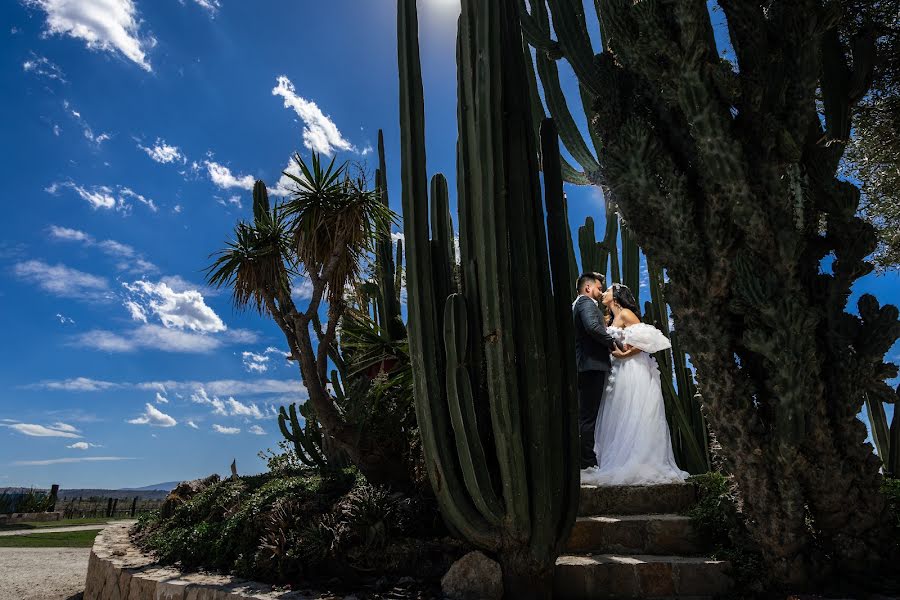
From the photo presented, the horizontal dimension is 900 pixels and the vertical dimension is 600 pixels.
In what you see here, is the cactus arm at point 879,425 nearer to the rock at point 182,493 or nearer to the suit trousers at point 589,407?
the suit trousers at point 589,407

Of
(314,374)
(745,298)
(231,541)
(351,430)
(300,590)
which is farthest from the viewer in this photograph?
(314,374)

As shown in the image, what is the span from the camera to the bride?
17.6 ft

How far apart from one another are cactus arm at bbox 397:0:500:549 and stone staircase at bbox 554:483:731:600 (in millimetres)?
738

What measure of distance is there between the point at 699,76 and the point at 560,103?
10.8ft

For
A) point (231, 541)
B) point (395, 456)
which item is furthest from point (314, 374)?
point (231, 541)

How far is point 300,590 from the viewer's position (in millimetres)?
4320

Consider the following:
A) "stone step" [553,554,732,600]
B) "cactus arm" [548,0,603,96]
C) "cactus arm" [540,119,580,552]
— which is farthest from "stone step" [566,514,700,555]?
"cactus arm" [548,0,603,96]

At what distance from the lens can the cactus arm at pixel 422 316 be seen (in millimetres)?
3951

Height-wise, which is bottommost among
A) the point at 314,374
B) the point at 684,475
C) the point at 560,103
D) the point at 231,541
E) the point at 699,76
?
the point at 231,541

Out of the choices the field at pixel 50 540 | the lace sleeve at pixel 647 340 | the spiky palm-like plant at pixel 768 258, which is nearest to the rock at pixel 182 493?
the field at pixel 50 540

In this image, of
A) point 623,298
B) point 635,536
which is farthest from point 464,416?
point 623,298

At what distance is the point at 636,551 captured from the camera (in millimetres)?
4496

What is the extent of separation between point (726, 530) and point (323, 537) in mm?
3134

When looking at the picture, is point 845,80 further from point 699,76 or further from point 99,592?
point 99,592
